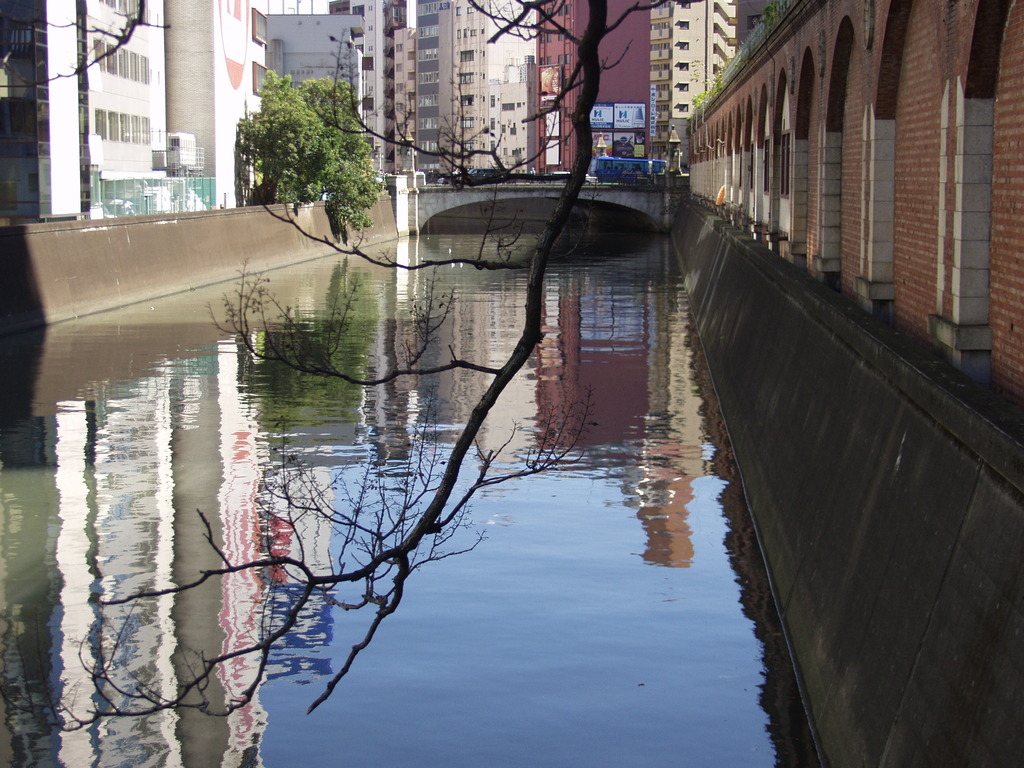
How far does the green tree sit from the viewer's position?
6594cm

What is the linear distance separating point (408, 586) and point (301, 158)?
178 ft

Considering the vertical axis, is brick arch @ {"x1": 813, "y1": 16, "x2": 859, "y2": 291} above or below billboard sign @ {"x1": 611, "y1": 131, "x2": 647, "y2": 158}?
below

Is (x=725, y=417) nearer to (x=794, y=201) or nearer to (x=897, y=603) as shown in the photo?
(x=794, y=201)

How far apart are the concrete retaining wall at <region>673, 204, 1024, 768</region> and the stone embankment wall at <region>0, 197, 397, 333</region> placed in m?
13.3

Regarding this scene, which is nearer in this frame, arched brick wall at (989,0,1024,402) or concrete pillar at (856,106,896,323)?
arched brick wall at (989,0,1024,402)

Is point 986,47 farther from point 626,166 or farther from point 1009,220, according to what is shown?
point 626,166

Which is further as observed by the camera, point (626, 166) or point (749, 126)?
point (626, 166)

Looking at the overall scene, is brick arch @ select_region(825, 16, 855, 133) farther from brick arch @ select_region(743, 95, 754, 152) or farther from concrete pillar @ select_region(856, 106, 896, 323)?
brick arch @ select_region(743, 95, 754, 152)

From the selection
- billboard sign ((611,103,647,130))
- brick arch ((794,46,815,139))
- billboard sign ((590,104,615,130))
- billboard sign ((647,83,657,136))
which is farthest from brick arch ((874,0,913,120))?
billboard sign ((647,83,657,136))

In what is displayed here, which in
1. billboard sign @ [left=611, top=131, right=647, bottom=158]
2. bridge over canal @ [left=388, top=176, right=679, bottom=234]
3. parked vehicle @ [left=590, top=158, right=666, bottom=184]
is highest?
billboard sign @ [left=611, top=131, right=647, bottom=158]

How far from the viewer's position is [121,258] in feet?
136

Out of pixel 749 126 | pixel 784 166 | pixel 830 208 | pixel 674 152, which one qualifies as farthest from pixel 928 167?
pixel 674 152

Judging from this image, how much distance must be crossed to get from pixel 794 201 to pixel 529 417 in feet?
24.7

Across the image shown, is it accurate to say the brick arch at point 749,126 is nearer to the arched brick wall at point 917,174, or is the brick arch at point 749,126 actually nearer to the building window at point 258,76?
the arched brick wall at point 917,174
